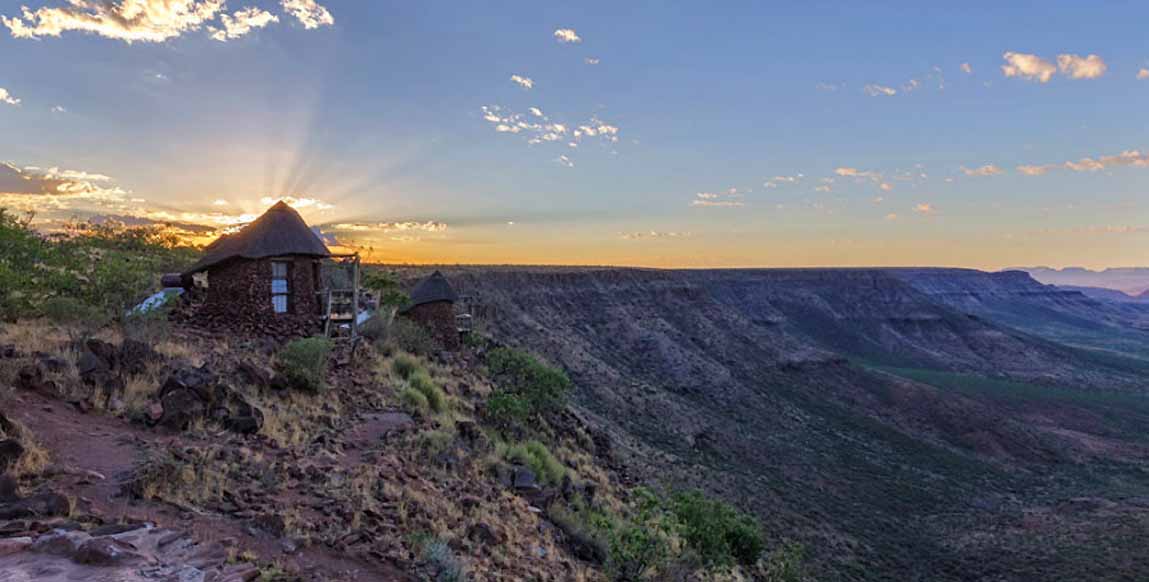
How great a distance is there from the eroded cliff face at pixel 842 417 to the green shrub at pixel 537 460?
752 cm

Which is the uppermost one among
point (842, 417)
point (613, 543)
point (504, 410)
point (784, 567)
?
point (504, 410)

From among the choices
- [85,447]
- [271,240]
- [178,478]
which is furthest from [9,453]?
[271,240]

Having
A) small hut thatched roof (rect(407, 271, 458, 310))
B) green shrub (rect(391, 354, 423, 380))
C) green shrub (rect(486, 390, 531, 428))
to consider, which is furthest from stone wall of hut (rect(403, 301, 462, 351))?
green shrub (rect(486, 390, 531, 428))

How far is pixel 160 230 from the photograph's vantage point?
124 ft

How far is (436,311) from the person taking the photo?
25812 millimetres

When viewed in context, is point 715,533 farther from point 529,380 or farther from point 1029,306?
point 1029,306

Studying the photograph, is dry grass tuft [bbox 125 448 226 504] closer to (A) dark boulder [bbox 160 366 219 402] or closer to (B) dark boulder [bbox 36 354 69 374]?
(A) dark boulder [bbox 160 366 219 402]

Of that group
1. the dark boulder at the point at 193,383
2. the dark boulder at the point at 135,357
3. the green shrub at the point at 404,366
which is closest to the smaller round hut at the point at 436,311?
the green shrub at the point at 404,366

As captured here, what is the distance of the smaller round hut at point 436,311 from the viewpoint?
2569cm

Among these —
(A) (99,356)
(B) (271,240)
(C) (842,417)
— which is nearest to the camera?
(A) (99,356)

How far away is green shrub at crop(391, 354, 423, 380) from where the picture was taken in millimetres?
19297

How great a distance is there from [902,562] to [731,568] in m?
10.9

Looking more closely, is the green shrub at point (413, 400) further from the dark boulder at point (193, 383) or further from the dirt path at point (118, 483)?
the dirt path at point (118, 483)

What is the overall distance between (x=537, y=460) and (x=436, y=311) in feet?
37.0
